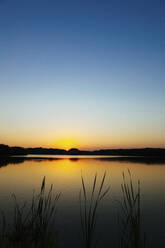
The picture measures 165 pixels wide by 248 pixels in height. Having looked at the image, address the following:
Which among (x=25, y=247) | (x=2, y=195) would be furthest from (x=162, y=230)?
(x=2, y=195)

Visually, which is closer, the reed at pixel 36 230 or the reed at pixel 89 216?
the reed at pixel 89 216

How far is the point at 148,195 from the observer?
1625 centimetres

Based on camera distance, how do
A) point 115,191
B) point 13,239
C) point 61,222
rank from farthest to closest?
point 115,191 → point 61,222 → point 13,239

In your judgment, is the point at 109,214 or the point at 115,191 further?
the point at 115,191

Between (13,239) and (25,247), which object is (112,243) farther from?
(25,247)

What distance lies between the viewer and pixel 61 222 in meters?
9.98

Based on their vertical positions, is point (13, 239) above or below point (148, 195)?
above

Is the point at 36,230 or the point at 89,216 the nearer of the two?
the point at 89,216

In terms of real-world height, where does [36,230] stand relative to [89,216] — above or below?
below

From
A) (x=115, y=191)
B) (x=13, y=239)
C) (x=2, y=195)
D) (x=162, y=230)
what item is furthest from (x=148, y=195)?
(x=13, y=239)

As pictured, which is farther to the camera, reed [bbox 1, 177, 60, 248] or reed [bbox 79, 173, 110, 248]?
reed [bbox 1, 177, 60, 248]

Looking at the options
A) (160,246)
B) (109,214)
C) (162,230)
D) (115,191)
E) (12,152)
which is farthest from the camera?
(12,152)

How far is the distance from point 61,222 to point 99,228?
180cm

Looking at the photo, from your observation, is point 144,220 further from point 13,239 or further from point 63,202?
point 13,239
